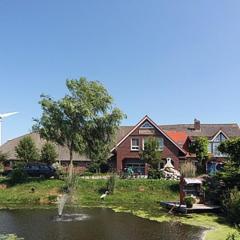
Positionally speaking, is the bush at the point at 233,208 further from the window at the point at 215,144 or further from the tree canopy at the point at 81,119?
the window at the point at 215,144

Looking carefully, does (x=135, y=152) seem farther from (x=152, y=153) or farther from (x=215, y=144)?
(x=215, y=144)

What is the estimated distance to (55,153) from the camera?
252 ft

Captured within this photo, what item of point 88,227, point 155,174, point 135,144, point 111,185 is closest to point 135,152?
point 135,144

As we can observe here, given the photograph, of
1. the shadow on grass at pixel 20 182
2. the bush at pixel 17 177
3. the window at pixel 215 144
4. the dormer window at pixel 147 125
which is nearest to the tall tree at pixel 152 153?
the dormer window at pixel 147 125

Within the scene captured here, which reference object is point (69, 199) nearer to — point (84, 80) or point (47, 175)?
point (47, 175)

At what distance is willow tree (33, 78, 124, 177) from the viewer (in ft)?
208

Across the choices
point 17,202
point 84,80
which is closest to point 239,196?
point 17,202

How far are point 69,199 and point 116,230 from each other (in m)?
18.9

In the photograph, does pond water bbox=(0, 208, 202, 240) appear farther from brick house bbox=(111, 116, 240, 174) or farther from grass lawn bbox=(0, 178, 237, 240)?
brick house bbox=(111, 116, 240, 174)

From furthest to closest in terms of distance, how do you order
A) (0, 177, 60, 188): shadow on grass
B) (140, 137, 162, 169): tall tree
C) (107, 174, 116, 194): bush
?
(140, 137, 162, 169): tall tree
(0, 177, 60, 188): shadow on grass
(107, 174, 116, 194): bush

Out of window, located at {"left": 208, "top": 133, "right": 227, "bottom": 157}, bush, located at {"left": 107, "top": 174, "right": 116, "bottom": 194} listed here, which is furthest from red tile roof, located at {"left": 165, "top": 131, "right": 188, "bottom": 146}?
bush, located at {"left": 107, "top": 174, "right": 116, "bottom": 194}

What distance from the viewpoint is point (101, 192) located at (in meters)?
57.4

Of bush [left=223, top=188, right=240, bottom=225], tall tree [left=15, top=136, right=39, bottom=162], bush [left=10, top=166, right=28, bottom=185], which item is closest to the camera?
bush [left=223, top=188, right=240, bottom=225]

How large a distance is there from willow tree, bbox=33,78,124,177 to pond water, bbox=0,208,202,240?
1851 centimetres
